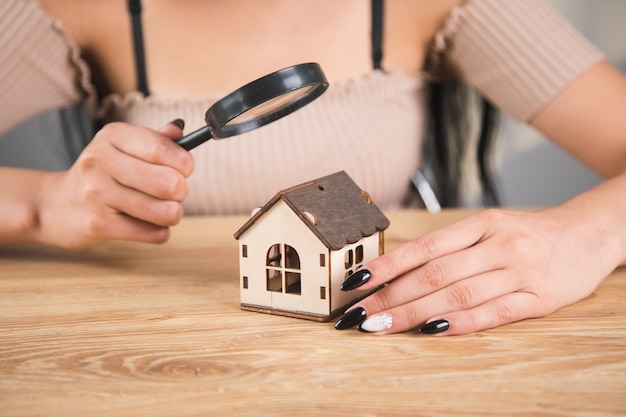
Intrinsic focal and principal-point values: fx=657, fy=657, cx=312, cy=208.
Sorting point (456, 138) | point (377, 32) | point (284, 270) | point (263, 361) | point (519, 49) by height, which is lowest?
point (263, 361)

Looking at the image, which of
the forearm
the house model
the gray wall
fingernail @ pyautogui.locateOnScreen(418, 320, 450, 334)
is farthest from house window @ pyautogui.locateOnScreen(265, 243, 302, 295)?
the gray wall

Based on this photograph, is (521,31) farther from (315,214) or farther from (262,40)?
(315,214)

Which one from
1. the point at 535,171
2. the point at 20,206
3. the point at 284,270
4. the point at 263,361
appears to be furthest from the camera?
the point at 535,171

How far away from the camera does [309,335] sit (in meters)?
0.73

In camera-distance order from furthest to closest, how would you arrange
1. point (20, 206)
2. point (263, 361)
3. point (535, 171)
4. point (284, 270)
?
point (535, 171) → point (20, 206) → point (284, 270) → point (263, 361)

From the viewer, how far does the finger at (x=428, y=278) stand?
75cm

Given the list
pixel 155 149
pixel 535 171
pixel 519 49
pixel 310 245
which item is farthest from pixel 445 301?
pixel 535 171

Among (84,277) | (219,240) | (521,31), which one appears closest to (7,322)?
(84,277)

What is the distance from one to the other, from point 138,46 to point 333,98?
1.49 feet

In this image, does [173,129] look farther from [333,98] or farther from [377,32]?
[377,32]

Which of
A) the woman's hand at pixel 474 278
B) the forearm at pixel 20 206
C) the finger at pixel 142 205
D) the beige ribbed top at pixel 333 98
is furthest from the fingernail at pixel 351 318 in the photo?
the beige ribbed top at pixel 333 98

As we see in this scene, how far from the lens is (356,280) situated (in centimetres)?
73

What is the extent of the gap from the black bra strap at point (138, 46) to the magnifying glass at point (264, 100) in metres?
0.67

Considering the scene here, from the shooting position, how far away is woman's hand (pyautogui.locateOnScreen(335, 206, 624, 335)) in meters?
0.73
